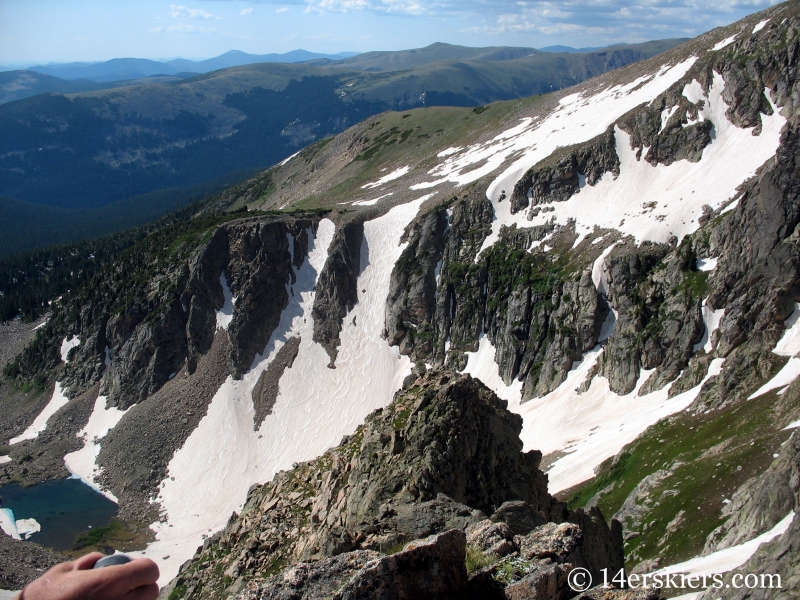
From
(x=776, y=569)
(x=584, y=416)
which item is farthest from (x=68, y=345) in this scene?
(x=776, y=569)

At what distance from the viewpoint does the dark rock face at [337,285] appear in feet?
271

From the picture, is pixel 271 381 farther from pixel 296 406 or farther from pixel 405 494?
pixel 405 494

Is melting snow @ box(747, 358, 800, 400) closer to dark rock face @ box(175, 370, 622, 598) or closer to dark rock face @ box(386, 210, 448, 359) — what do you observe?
dark rock face @ box(175, 370, 622, 598)

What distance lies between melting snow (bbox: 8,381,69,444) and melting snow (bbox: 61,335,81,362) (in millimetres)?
5473

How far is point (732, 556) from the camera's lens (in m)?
21.5

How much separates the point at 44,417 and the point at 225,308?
3351 centimetres

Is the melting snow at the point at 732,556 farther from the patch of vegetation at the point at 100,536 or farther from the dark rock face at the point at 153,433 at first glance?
the dark rock face at the point at 153,433

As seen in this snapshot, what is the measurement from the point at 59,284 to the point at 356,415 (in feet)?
356

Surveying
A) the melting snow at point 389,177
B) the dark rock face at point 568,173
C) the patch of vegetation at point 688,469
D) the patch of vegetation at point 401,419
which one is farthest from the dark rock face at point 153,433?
the patch of vegetation at point 401,419

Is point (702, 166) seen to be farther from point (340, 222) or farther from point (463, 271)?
point (340, 222)

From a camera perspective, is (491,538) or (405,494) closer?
(491,538)

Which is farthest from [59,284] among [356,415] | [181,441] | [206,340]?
[356,415]

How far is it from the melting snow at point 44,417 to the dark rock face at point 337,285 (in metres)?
43.4

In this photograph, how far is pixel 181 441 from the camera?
75125mm
